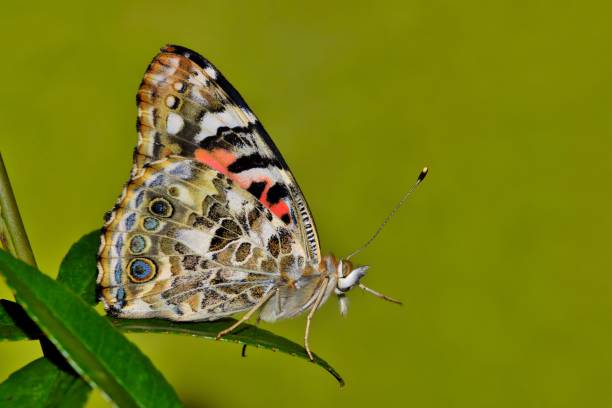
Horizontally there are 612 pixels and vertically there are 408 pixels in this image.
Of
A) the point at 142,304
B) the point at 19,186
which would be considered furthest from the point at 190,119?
the point at 19,186

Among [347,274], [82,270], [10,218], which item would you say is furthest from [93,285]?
[347,274]

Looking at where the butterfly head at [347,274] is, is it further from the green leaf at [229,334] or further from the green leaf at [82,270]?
the green leaf at [82,270]

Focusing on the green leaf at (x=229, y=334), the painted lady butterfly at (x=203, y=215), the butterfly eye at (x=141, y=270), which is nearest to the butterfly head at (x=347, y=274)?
the painted lady butterfly at (x=203, y=215)

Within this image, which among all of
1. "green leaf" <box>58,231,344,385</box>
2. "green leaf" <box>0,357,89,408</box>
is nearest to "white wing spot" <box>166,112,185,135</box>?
"green leaf" <box>58,231,344,385</box>

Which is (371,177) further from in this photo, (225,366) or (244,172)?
(244,172)

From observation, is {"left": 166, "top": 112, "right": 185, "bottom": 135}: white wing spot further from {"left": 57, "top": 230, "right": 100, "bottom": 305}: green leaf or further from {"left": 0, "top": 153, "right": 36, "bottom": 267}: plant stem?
{"left": 0, "top": 153, "right": 36, "bottom": 267}: plant stem

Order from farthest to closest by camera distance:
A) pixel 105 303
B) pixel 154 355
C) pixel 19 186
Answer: pixel 19 186 → pixel 154 355 → pixel 105 303

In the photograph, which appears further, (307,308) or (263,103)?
(263,103)
